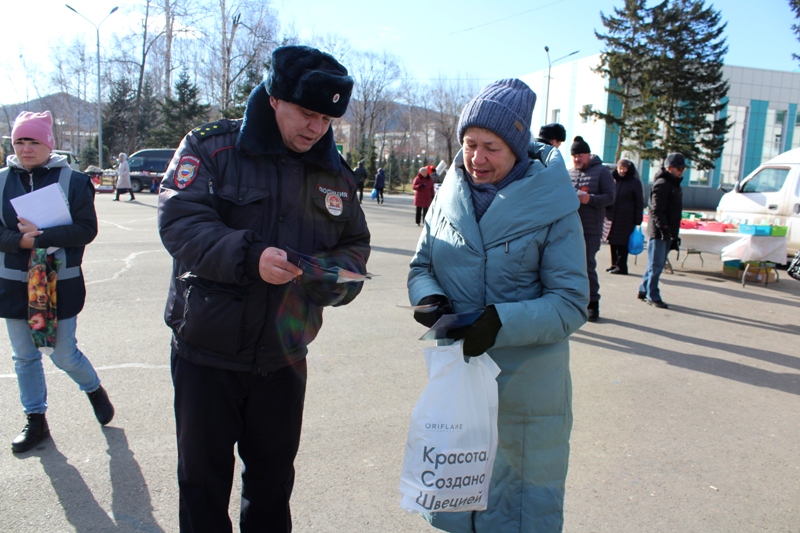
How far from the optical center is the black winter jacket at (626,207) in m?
8.92

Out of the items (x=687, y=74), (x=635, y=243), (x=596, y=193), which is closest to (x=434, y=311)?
(x=596, y=193)

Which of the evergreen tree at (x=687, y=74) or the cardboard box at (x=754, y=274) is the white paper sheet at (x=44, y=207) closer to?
the cardboard box at (x=754, y=274)

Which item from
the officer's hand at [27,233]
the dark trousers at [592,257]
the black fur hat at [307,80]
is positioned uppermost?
the black fur hat at [307,80]

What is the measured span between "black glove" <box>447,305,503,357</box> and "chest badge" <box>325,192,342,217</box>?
676 mm

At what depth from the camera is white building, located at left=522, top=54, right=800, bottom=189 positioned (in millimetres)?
39594

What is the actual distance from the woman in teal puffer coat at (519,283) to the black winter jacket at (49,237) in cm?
227

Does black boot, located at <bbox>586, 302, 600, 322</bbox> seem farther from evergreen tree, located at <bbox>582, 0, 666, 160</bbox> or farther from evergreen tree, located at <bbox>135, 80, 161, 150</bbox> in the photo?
evergreen tree, located at <bbox>135, 80, 161, 150</bbox>

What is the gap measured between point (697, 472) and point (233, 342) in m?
2.88

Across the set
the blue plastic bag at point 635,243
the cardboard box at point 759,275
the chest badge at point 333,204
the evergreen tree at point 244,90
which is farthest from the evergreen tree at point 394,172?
the chest badge at point 333,204

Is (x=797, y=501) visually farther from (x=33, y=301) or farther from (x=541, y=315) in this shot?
(x=33, y=301)

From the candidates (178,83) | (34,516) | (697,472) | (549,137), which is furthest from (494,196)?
(178,83)

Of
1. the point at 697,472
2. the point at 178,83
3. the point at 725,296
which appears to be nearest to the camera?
the point at 697,472

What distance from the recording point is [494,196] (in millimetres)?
2248

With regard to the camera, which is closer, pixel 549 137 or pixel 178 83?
pixel 549 137
